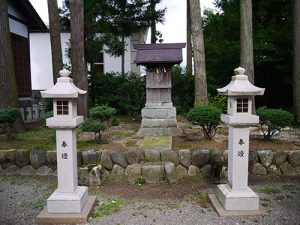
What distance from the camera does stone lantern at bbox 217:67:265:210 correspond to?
4844 mm

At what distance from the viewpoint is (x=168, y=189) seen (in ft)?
20.3

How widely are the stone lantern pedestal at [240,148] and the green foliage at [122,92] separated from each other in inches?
345

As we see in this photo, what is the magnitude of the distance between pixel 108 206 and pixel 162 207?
965mm

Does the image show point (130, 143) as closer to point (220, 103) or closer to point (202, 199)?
point (202, 199)

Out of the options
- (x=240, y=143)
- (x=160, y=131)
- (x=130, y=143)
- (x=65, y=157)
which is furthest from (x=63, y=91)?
(x=160, y=131)

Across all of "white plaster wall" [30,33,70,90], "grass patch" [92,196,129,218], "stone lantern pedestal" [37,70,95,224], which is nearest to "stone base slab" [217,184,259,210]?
"grass patch" [92,196,129,218]

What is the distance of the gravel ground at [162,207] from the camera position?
4684 millimetres

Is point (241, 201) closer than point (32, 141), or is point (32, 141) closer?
point (241, 201)

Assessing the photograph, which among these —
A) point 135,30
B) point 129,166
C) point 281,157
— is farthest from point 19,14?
point 281,157

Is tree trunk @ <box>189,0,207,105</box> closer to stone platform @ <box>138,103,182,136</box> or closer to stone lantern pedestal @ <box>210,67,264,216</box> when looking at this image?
stone platform @ <box>138,103,182,136</box>

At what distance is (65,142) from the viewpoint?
4781mm

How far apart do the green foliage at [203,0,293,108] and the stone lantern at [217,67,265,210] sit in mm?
10124

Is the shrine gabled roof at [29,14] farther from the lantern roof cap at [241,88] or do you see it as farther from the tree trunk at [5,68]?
the lantern roof cap at [241,88]

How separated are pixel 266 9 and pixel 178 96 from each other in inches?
262
